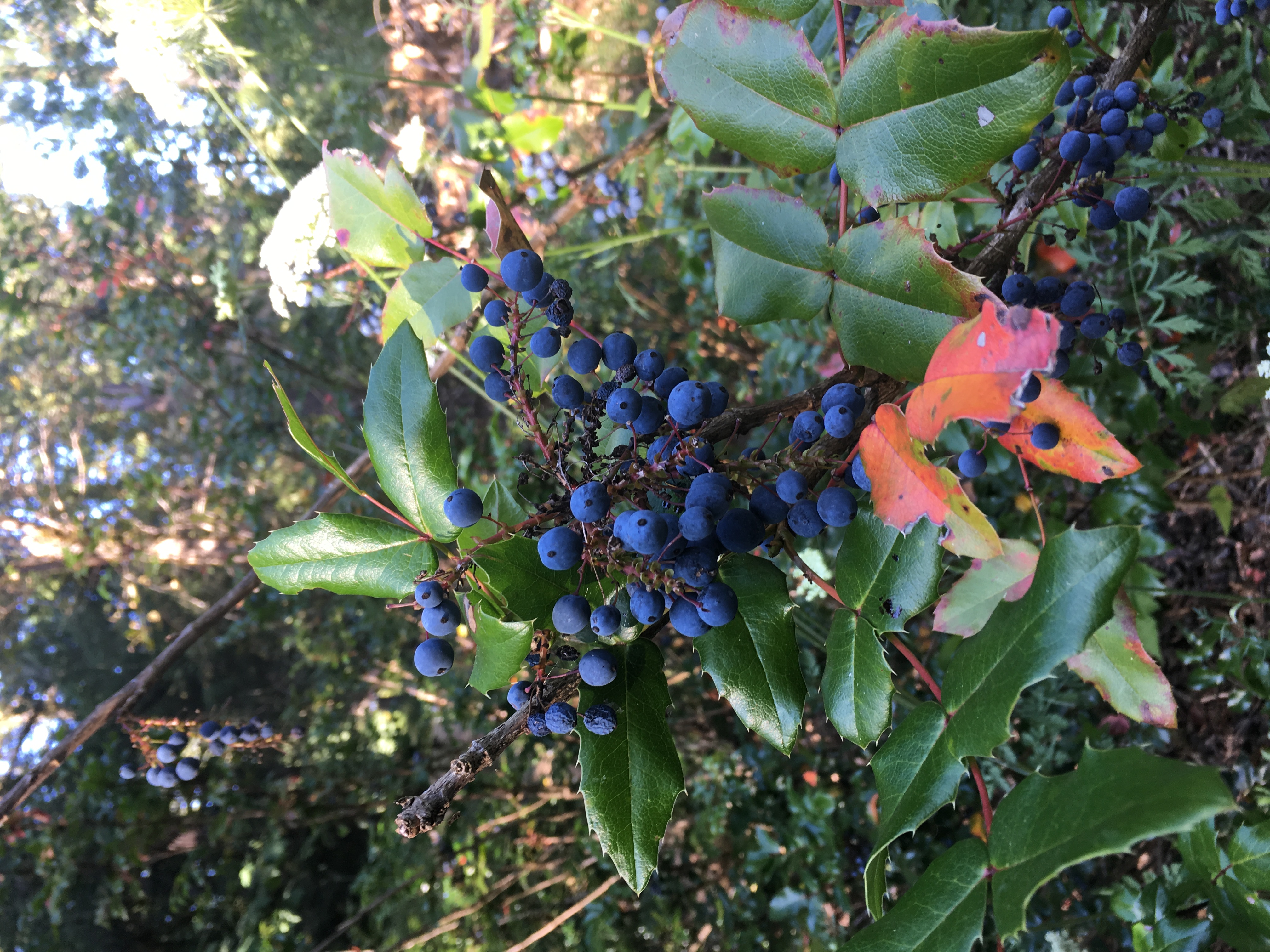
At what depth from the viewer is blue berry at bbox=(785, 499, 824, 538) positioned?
74 centimetres

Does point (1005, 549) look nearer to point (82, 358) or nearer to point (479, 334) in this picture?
point (479, 334)

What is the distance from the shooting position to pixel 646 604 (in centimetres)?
65

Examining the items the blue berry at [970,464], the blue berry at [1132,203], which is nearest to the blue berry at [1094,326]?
the blue berry at [1132,203]

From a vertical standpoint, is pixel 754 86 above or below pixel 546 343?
above

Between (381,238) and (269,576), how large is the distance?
0.48m

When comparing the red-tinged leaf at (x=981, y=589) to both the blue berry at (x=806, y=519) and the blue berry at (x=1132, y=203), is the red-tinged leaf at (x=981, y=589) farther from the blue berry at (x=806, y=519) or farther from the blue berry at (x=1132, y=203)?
the blue berry at (x=1132, y=203)

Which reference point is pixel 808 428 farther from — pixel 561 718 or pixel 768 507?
pixel 561 718

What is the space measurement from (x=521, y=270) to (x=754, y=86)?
31 centimetres

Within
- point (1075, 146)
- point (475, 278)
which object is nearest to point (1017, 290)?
point (1075, 146)

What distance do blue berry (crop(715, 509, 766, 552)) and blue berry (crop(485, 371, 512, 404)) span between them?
0.26 metres

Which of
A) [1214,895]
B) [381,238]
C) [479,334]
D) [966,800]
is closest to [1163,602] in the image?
[966,800]

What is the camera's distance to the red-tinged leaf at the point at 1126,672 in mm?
776

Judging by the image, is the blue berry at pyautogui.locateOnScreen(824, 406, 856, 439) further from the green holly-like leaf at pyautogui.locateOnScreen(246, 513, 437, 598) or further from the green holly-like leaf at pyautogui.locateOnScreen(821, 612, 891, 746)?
the green holly-like leaf at pyautogui.locateOnScreen(246, 513, 437, 598)

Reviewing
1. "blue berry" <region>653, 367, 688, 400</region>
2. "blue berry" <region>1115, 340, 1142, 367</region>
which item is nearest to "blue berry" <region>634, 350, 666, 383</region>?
"blue berry" <region>653, 367, 688, 400</region>
